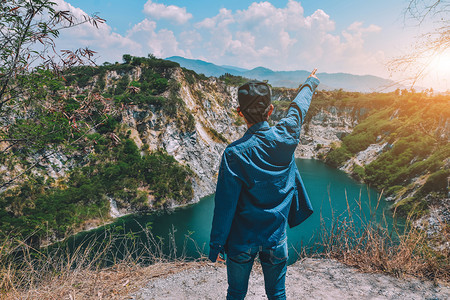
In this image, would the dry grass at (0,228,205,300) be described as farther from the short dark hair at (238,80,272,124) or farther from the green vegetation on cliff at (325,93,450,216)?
the green vegetation on cliff at (325,93,450,216)

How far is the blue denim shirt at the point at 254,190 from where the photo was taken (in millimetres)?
1405

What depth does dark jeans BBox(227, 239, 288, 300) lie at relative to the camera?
1479 millimetres

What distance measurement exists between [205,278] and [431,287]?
2.55 m

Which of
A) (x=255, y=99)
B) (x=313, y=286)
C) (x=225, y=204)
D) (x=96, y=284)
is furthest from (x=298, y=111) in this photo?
(x=96, y=284)

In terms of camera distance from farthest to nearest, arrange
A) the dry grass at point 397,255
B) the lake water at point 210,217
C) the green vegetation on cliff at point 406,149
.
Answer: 1. the green vegetation on cliff at point 406,149
2. the lake water at point 210,217
3. the dry grass at point 397,255

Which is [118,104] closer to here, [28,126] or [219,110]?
[28,126]

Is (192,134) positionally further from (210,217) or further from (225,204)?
(225,204)

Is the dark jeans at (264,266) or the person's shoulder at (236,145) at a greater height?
the person's shoulder at (236,145)

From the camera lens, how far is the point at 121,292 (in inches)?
108

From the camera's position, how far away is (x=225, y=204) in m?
1.41

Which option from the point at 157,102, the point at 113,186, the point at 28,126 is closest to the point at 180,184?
the point at 113,186

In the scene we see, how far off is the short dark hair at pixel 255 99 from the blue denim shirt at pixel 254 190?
0.22 feet

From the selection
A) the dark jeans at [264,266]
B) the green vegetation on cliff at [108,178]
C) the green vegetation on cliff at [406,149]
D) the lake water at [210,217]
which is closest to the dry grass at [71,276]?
the dark jeans at [264,266]

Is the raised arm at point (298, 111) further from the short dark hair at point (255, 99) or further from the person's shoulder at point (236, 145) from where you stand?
the person's shoulder at point (236, 145)
